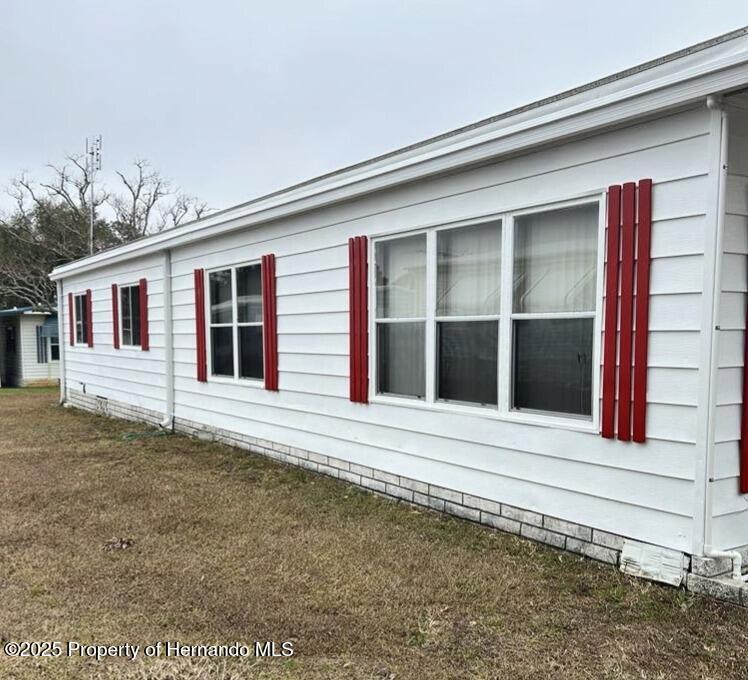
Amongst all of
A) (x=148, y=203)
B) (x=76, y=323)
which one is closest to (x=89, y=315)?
(x=76, y=323)

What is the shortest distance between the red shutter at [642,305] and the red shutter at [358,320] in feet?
7.34

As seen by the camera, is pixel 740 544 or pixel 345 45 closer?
pixel 740 544

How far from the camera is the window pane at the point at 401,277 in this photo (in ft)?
14.2

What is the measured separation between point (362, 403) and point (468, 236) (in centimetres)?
169

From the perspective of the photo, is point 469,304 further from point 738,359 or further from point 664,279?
point 738,359

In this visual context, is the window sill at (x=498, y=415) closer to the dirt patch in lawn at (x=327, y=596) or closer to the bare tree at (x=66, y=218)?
the dirt patch in lawn at (x=327, y=596)

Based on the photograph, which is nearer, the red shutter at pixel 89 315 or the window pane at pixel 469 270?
the window pane at pixel 469 270

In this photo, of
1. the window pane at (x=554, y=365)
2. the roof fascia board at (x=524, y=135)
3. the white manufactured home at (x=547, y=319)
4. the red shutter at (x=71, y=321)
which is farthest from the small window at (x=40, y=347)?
the window pane at (x=554, y=365)

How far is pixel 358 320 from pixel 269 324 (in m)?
1.53

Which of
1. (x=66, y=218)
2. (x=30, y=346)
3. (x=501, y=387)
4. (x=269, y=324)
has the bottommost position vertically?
(x=30, y=346)

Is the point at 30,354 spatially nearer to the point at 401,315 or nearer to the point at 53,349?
the point at 53,349

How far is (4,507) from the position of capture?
4.46 metres

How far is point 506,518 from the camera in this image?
3703 millimetres

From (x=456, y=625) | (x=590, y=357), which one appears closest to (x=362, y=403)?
(x=590, y=357)
